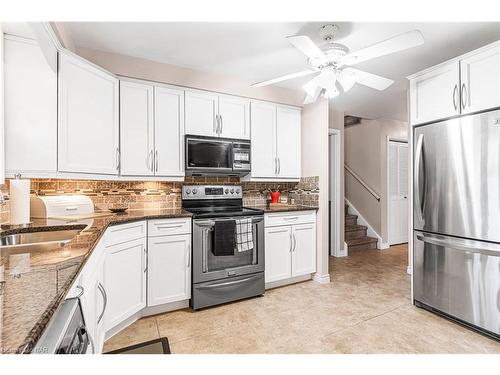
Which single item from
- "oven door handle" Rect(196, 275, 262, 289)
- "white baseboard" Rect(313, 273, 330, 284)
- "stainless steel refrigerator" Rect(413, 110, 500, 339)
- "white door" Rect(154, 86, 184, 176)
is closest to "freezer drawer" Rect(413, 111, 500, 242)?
"stainless steel refrigerator" Rect(413, 110, 500, 339)

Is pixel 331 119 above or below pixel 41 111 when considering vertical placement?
above

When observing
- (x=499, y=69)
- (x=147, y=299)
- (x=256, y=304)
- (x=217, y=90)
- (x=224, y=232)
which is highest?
(x=217, y=90)

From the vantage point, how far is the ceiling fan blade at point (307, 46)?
1.60 m

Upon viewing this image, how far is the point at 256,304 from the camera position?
8.77 ft

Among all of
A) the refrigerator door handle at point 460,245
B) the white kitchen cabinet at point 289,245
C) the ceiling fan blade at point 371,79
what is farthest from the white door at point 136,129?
the refrigerator door handle at point 460,245

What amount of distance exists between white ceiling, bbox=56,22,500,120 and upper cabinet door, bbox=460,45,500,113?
0.28 meters

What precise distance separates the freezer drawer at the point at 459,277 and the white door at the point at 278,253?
1.28 m

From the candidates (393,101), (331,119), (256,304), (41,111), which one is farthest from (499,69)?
(41,111)

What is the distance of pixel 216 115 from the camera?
2943 mm

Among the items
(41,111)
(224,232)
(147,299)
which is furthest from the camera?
(224,232)

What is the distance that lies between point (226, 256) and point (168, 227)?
2.17 feet

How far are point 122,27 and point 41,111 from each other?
0.90 meters

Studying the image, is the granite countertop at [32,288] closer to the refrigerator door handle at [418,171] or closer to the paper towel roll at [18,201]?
the paper towel roll at [18,201]

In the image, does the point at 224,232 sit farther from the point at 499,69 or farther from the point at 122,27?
the point at 499,69
